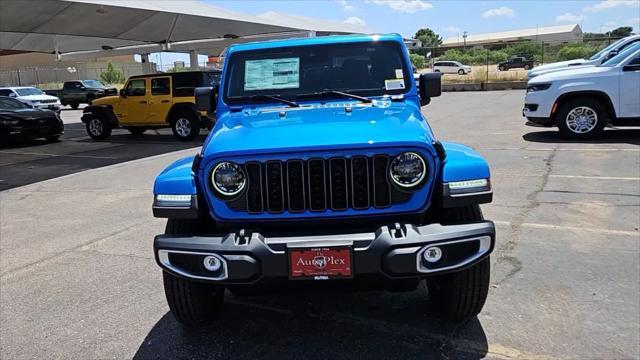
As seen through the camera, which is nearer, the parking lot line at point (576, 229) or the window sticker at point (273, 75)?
the window sticker at point (273, 75)

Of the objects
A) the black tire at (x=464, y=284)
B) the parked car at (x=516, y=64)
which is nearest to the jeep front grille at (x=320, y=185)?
the black tire at (x=464, y=284)

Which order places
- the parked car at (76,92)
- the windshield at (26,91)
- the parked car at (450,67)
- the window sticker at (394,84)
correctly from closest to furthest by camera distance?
1. the window sticker at (394,84)
2. the windshield at (26,91)
3. the parked car at (76,92)
4. the parked car at (450,67)

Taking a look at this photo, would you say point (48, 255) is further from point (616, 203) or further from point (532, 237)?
point (616, 203)

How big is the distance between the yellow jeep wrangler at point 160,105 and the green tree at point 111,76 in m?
40.3

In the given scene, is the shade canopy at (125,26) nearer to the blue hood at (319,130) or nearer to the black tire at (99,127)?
the black tire at (99,127)

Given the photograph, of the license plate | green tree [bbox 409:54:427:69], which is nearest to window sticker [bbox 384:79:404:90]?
the license plate

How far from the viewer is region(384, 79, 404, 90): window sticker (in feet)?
13.3

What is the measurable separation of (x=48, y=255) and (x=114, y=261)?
833mm

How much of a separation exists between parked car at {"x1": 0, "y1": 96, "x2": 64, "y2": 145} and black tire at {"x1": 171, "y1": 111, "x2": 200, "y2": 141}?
12.5ft

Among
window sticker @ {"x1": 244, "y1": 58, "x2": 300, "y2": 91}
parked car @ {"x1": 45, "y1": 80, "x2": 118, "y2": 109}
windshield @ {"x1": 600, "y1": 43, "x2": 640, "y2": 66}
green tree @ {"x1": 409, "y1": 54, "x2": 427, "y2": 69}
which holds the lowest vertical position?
window sticker @ {"x1": 244, "y1": 58, "x2": 300, "y2": 91}

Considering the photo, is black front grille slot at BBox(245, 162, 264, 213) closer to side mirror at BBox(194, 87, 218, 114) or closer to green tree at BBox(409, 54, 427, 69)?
side mirror at BBox(194, 87, 218, 114)

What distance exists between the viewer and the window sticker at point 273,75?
13.5 ft

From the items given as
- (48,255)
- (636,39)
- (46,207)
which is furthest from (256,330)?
(636,39)

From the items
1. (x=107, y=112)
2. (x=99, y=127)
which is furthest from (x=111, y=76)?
(x=107, y=112)
